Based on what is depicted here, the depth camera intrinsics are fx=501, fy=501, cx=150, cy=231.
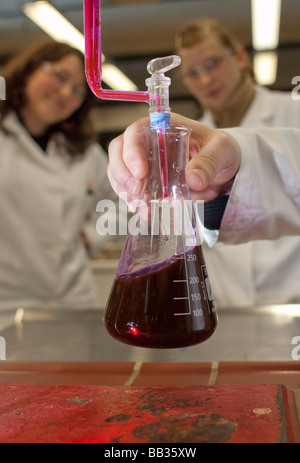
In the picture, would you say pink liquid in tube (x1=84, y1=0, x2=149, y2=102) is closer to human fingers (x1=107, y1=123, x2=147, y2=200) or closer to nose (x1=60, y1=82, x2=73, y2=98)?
human fingers (x1=107, y1=123, x2=147, y2=200)

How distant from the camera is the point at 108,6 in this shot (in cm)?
442

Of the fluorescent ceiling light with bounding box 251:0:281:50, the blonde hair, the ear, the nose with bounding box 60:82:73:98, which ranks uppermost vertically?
the fluorescent ceiling light with bounding box 251:0:281:50

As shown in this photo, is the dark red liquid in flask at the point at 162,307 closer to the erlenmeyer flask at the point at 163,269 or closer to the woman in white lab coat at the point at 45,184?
the erlenmeyer flask at the point at 163,269

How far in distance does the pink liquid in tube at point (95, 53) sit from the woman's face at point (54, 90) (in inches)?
48.3

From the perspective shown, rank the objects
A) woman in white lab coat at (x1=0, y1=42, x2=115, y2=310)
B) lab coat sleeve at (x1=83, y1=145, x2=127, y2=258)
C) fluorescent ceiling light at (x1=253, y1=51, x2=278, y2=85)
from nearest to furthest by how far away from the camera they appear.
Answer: woman in white lab coat at (x1=0, y1=42, x2=115, y2=310)
lab coat sleeve at (x1=83, y1=145, x2=127, y2=258)
fluorescent ceiling light at (x1=253, y1=51, x2=278, y2=85)

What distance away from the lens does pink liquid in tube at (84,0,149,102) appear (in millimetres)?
637

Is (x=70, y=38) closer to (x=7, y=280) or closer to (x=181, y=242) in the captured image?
(x=7, y=280)

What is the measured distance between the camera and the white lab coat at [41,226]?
6.12 ft

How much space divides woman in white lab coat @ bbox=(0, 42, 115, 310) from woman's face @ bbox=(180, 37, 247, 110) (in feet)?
1.40

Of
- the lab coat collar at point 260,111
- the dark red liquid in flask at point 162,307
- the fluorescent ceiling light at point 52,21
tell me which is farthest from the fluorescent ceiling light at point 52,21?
the dark red liquid in flask at point 162,307

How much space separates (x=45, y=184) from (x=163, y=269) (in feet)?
4.63

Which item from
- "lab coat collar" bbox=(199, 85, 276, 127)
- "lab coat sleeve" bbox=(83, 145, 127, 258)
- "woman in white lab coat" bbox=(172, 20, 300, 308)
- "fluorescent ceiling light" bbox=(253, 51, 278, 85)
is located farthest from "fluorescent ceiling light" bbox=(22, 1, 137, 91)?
"fluorescent ceiling light" bbox=(253, 51, 278, 85)

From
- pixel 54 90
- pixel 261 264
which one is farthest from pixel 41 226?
pixel 261 264
